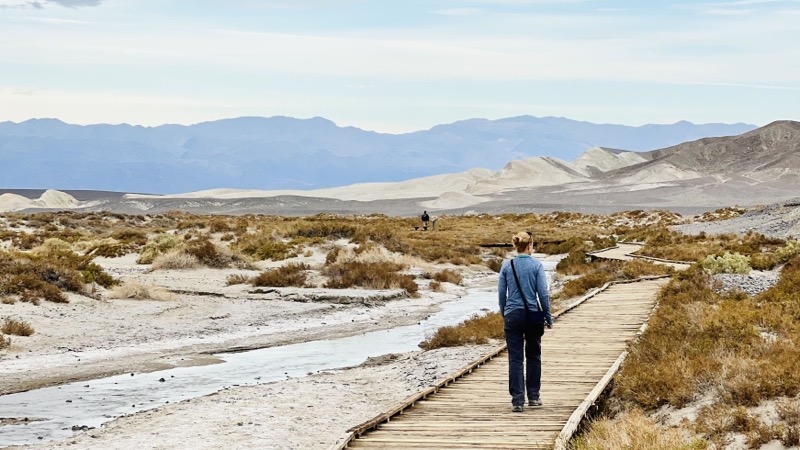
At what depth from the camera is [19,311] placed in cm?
2364

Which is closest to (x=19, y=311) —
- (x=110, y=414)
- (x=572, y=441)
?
(x=110, y=414)

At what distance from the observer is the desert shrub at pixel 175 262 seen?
36594 mm

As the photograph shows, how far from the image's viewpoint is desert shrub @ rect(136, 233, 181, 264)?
39781mm

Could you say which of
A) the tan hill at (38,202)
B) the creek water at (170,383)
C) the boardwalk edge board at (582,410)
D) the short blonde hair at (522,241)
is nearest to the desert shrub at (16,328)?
the creek water at (170,383)

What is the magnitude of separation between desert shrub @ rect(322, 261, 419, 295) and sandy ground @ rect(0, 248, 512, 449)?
865mm

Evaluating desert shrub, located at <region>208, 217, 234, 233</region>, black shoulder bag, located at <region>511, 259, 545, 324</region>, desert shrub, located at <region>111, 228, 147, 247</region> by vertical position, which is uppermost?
black shoulder bag, located at <region>511, 259, 545, 324</region>

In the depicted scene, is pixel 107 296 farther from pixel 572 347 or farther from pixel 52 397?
pixel 572 347

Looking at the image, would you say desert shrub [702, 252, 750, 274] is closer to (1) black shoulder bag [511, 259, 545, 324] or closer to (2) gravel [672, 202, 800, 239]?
(1) black shoulder bag [511, 259, 545, 324]

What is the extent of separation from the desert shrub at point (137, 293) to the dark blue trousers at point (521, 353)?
18.5 m

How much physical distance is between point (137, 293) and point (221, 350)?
271 inches

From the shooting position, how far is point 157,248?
40.5 meters

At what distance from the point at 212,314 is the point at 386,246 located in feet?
58.8

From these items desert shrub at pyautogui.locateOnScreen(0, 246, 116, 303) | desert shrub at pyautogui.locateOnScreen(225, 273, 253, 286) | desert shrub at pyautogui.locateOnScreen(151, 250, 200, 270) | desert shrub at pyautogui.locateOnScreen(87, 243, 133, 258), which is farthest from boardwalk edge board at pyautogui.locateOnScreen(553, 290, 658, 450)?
desert shrub at pyautogui.locateOnScreen(87, 243, 133, 258)

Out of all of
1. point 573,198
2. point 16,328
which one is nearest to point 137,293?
Result: point 16,328
